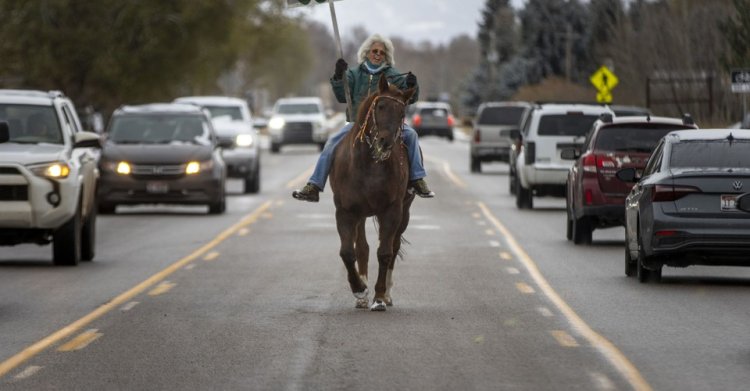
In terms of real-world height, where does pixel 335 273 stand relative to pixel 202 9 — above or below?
below

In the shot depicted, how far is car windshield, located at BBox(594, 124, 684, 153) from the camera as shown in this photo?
2306 cm

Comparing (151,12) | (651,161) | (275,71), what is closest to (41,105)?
(651,161)

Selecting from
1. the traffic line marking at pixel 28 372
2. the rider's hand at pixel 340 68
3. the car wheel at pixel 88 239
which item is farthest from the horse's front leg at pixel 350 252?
the car wheel at pixel 88 239

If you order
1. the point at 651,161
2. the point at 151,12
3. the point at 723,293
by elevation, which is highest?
the point at 151,12

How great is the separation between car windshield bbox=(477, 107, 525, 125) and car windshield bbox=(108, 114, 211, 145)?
61.5 ft

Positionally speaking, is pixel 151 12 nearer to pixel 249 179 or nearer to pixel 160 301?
pixel 249 179

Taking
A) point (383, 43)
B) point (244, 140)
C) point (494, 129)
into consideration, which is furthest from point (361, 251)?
point (494, 129)

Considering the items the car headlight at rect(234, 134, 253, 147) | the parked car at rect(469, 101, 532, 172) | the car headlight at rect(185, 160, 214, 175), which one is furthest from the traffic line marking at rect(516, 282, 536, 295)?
the parked car at rect(469, 101, 532, 172)

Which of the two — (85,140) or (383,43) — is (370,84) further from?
(85,140)

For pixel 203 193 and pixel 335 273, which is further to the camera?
pixel 203 193

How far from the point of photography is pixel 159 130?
102 ft

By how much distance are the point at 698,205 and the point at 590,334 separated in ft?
13.3

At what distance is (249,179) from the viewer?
38312mm

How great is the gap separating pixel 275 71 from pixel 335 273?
170 metres
